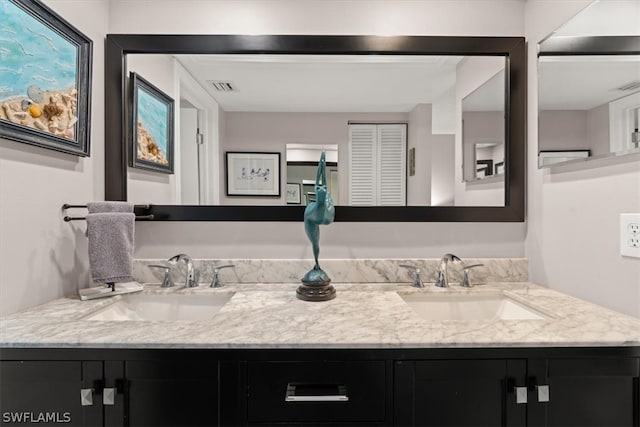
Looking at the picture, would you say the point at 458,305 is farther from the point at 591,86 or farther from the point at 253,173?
the point at 253,173

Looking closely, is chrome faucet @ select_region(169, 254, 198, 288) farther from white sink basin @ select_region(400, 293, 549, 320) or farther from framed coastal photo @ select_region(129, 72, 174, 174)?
white sink basin @ select_region(400, 293, 549, 320)

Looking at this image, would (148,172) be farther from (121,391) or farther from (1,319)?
(121,391)

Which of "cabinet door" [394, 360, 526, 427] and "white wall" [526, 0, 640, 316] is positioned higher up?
"white wall" [526, 0, 640, 316]

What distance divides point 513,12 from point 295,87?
1.06 meters

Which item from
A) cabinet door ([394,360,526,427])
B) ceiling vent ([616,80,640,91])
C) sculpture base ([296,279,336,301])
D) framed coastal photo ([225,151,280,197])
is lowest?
cabinet door ([394,360,526,427])

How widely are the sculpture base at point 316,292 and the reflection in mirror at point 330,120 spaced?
42 centimetres

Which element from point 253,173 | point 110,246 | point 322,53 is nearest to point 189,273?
point 110,246

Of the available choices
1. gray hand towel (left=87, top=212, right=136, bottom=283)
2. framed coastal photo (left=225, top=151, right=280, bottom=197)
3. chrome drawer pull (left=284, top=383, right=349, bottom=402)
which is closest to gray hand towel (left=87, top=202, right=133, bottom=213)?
gray hand towel (left=87, top=212, right=136, bottom=283)

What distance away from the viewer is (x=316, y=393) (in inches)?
35.3

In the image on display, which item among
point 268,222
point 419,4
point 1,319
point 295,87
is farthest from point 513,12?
point 1,319

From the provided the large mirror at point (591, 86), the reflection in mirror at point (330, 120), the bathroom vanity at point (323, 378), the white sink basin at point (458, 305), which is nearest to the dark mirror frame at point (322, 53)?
the reflection in mirror at point (330, 120)

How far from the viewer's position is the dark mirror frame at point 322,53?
1.49 metres

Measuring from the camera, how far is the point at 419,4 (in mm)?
1515

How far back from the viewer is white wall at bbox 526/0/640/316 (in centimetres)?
106
